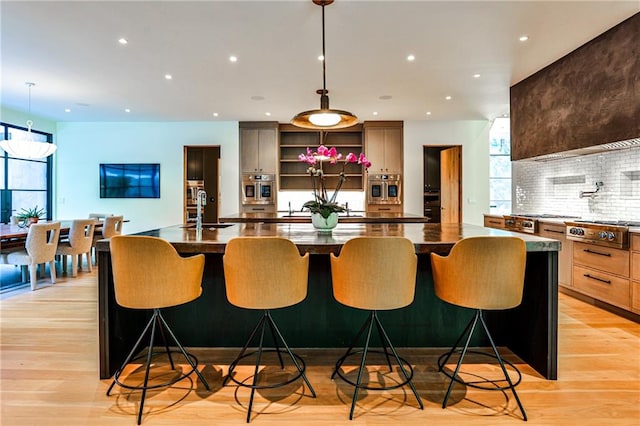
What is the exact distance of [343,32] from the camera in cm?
352

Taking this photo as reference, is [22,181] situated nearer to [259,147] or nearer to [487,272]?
[259,147]

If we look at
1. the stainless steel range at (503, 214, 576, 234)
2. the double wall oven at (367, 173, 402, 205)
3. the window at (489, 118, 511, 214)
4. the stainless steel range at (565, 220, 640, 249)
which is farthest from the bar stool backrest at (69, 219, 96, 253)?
the window at (489, 118, 511, 214)

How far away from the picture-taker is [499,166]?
7773 millimetres

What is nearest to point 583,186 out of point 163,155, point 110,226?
point 110,226

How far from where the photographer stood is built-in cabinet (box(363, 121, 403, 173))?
24.7 feet

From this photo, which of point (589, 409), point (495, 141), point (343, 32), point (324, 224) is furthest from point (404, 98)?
point (589, 409)

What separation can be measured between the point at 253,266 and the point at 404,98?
15.4 feet

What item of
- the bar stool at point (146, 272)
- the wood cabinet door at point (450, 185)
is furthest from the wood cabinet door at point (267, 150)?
the bar stool at point (146, 272)

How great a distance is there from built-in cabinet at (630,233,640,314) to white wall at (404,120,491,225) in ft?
14.1

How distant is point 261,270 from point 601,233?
3.49m

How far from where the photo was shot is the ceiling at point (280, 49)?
123 inches

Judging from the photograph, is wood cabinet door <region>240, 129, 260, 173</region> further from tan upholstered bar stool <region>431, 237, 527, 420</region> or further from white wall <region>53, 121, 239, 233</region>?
tan upholstered bar stool <region>431, 237, 527, 420</region>

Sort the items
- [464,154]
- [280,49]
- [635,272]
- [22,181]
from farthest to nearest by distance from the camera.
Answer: [464,154]
[22,181]
[280,49]
[635,272]

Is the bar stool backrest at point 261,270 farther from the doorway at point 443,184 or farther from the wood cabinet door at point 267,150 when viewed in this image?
the doorway at point 443,184
